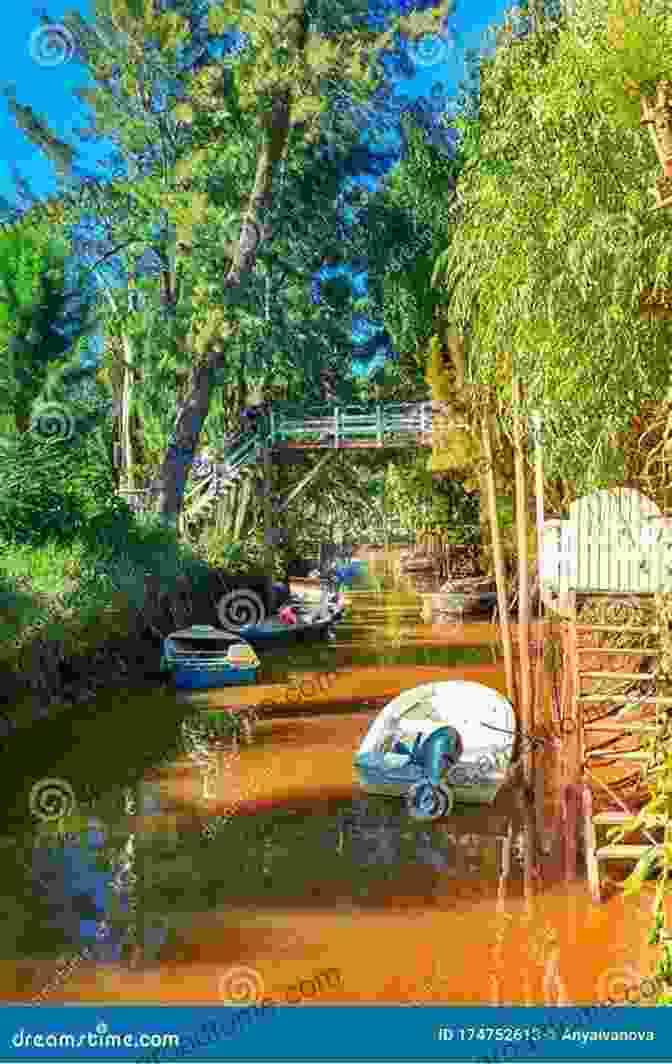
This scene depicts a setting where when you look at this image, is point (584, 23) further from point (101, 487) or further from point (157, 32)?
point (157, 32)

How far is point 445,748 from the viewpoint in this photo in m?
8.81

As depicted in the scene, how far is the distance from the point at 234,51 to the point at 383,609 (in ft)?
46.7

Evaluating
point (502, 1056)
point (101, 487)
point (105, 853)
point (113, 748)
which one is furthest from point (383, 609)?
point (502, 1056)

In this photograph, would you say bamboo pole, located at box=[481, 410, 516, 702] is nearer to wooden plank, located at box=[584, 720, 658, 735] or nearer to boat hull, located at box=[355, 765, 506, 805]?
boat hull, located at box=[355, 765, 506, 805]

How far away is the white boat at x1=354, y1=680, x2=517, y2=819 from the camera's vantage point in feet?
28.6

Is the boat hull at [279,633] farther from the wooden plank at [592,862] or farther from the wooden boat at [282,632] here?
the wooden plank at [592,862]
